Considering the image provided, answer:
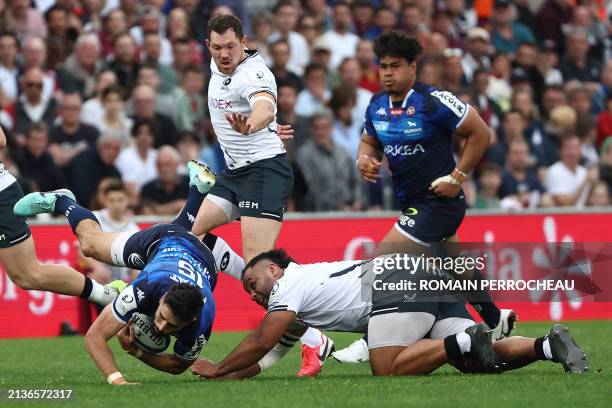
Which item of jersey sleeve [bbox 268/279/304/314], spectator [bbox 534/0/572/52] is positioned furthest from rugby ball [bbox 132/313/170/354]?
spectator [bbox 534/0/572/52]

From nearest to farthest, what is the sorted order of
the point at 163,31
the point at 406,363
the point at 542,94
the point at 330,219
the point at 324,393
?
the point at 324,393, the point at 406,363, the point at 330,219, the point at 163,31, the point at 542,94

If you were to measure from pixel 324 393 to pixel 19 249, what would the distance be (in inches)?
154

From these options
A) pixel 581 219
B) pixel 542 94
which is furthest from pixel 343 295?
pixel 542 94

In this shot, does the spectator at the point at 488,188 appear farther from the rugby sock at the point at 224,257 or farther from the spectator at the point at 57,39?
the rugby sock at the point at 224,257

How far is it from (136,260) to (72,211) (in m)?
0.97

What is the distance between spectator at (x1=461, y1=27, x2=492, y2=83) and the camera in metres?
23.0

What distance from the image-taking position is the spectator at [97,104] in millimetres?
18812

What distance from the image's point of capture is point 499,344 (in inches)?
420

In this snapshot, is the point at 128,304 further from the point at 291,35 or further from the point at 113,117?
the point at 291,35

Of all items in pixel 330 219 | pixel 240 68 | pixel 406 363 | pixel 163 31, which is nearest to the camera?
pixel 406 363

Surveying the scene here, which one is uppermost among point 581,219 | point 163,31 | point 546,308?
point 163,31

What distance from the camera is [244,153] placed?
1233 centimetres

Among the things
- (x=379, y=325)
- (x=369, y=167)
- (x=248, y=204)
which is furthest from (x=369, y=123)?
(x=379, y=325)

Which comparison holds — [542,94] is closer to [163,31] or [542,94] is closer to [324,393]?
[163,31]
